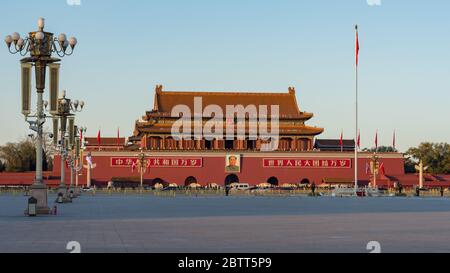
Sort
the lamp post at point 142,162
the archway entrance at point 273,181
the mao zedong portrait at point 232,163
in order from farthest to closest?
the archway entrance at point 273,181, the mao zedong portrait at point 232,163, the lamp post at point 142,162

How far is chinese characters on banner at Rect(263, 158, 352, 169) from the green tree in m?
18.6

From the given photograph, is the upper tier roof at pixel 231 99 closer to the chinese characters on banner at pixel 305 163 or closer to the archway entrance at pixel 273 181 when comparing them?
the chinese characters on banner at pixel 305 163

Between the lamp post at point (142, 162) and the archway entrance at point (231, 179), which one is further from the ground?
the lamp post at point (142, 162)

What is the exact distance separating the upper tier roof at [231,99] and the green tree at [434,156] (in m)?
20.7

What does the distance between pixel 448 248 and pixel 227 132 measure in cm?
7833

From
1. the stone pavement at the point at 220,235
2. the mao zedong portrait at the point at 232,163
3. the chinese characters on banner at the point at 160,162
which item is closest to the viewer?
the stone pavement at the point at 220,235

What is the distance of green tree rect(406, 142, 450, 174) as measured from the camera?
103250 millimetres

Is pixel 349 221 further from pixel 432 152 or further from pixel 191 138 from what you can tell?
pixel 432 152

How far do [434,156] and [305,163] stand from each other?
2400 centimetres

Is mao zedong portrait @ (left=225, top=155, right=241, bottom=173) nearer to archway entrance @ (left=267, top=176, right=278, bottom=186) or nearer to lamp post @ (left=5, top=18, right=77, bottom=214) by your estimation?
archway entrance @ (left=267, top=176, right=278, bottom=186)

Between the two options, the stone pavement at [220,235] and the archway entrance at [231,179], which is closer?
the stone pavement at [220,235]


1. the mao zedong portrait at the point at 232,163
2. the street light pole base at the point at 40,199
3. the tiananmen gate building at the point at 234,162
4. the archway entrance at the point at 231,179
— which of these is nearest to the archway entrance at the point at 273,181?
the tiananmen gate building at the point at 234,162

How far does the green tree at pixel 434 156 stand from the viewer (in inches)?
4065
